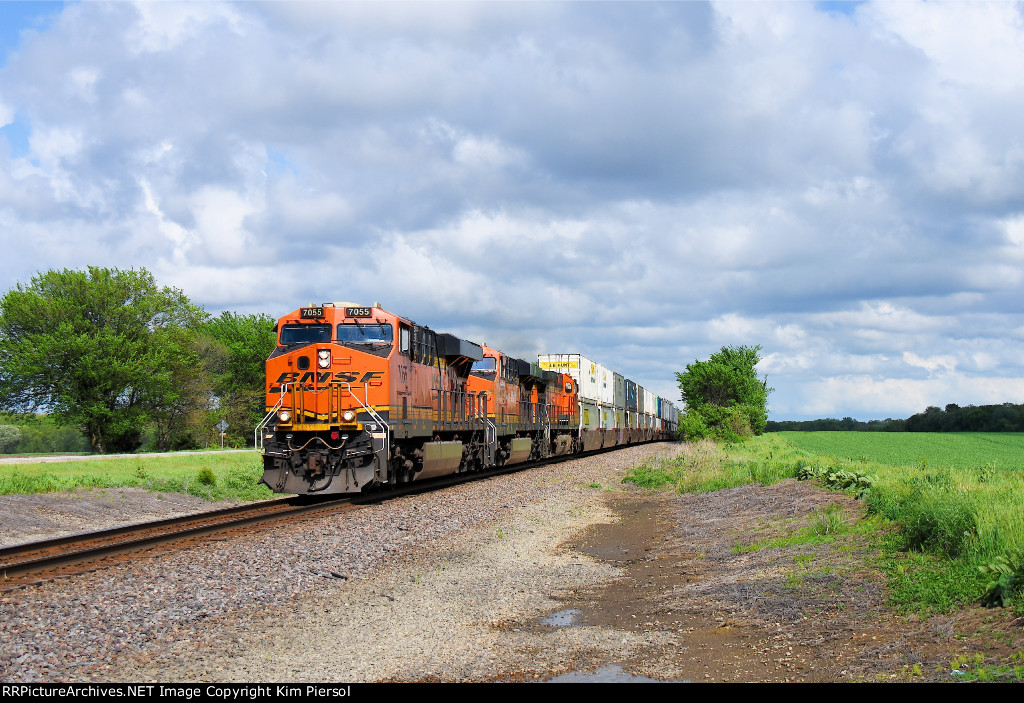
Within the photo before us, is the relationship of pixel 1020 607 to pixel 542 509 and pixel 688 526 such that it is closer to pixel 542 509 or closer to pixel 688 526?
pixel 688 526

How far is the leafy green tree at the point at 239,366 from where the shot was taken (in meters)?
77.7

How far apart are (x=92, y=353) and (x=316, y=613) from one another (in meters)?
54.6

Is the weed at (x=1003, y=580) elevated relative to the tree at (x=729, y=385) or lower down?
lower down

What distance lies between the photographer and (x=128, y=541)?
12391 millimetres

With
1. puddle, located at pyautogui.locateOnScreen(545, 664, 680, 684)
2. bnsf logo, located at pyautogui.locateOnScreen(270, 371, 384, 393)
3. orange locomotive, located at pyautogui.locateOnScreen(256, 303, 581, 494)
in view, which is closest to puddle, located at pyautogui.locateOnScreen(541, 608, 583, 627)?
puddle, located at pyautogui.locateOnScreen(545, 664, 680, 684)

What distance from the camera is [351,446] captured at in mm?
18547

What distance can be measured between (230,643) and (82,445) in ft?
379

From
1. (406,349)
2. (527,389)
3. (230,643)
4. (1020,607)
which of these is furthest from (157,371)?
(1020,607)

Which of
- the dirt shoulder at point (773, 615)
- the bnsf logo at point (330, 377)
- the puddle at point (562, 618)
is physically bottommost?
the puddle at point (562, 618)

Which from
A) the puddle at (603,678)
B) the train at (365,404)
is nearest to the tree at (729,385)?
the train at (365,404)

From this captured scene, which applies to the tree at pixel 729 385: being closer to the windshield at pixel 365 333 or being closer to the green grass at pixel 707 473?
the green grass at pixel 707 473

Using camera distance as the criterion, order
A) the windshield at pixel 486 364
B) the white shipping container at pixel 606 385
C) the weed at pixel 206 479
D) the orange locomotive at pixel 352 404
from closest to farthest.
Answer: the orange locomotive at pixel 352 404
the weed at pixel 206 479
the windshield at pixel 486 364
the white shipping container at pixel 606 385

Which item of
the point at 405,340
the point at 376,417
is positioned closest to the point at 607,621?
the point at 376,417

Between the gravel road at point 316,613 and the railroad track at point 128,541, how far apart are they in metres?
0.60
